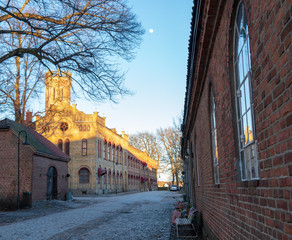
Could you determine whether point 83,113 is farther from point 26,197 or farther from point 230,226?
point 230,226

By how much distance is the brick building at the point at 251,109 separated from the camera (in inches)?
80.1

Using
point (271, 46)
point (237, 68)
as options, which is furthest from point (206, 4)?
point (271, 46)

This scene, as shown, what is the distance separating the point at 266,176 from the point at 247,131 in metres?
0.99

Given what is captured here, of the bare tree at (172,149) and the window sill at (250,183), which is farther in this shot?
the bare tree at (172,149)

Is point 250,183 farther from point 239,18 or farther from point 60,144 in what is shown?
point 60,144

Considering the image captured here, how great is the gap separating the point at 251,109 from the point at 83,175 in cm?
3977

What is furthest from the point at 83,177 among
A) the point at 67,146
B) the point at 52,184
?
the point at 52,184

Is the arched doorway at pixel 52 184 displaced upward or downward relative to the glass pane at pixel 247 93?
downward

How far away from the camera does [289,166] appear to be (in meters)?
1.92

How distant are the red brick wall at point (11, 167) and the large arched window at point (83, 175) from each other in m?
21.4

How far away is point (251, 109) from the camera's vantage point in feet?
10.1

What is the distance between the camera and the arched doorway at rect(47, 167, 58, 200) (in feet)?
74.5

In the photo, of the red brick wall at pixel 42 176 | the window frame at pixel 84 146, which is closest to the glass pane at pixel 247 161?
the red brick wall at pixel 42 176

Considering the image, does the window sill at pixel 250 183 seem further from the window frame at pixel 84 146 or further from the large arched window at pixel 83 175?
the window frame at pixel 84 146
